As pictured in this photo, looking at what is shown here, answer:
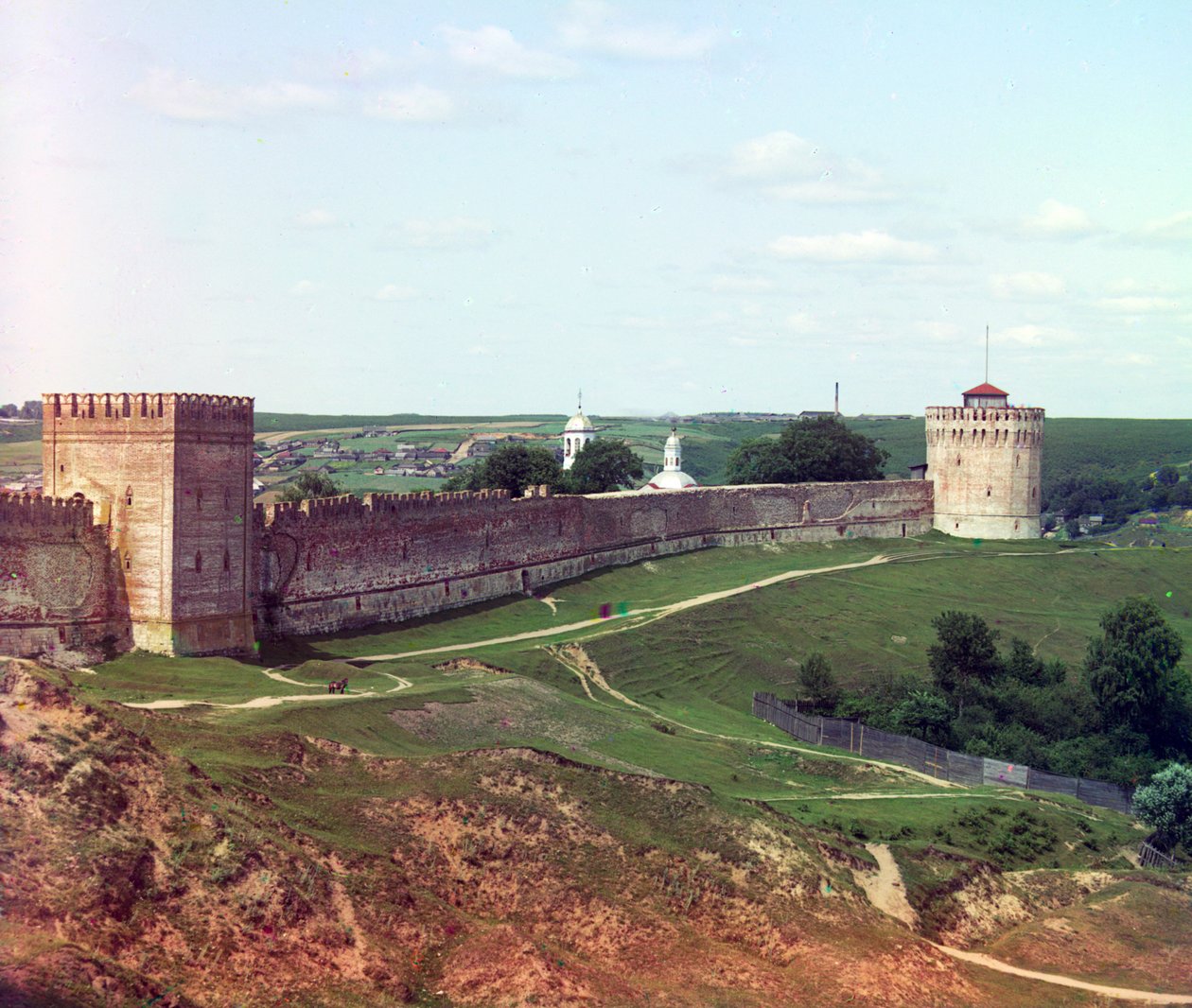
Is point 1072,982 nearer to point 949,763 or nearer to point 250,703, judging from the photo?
point 949,763

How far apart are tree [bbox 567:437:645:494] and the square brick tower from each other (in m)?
51.4

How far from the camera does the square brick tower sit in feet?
121

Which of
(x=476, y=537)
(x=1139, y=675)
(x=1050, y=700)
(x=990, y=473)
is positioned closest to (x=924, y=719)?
(x=1050, y=700)

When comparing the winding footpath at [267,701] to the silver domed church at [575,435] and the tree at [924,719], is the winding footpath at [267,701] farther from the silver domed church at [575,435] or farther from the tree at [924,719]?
the silver domed church at [575,435]

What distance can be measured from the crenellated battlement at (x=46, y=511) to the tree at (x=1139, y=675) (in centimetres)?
3304

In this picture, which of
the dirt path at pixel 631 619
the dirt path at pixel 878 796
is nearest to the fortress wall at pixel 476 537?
the dirt path at pixel 631 619

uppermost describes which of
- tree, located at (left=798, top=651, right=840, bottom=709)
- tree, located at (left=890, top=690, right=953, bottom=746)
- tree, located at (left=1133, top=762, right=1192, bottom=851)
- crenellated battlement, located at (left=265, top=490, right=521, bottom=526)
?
crenellated battlement, located at (left=265, top=490, right=521, bottom=526)

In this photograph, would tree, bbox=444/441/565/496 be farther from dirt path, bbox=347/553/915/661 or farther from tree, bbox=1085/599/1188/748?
tree, bbox=1085/599/1188/748

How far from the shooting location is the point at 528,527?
56781mm

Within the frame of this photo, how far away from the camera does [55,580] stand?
35.6 metres

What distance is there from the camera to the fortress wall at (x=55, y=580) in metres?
34.7

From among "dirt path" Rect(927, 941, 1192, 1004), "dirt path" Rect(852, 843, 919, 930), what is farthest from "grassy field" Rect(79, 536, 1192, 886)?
"dirt path" Rect(927, 941, 1192, 1004)

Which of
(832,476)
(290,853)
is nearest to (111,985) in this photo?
(290,853)

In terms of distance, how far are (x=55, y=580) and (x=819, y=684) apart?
23.8m
